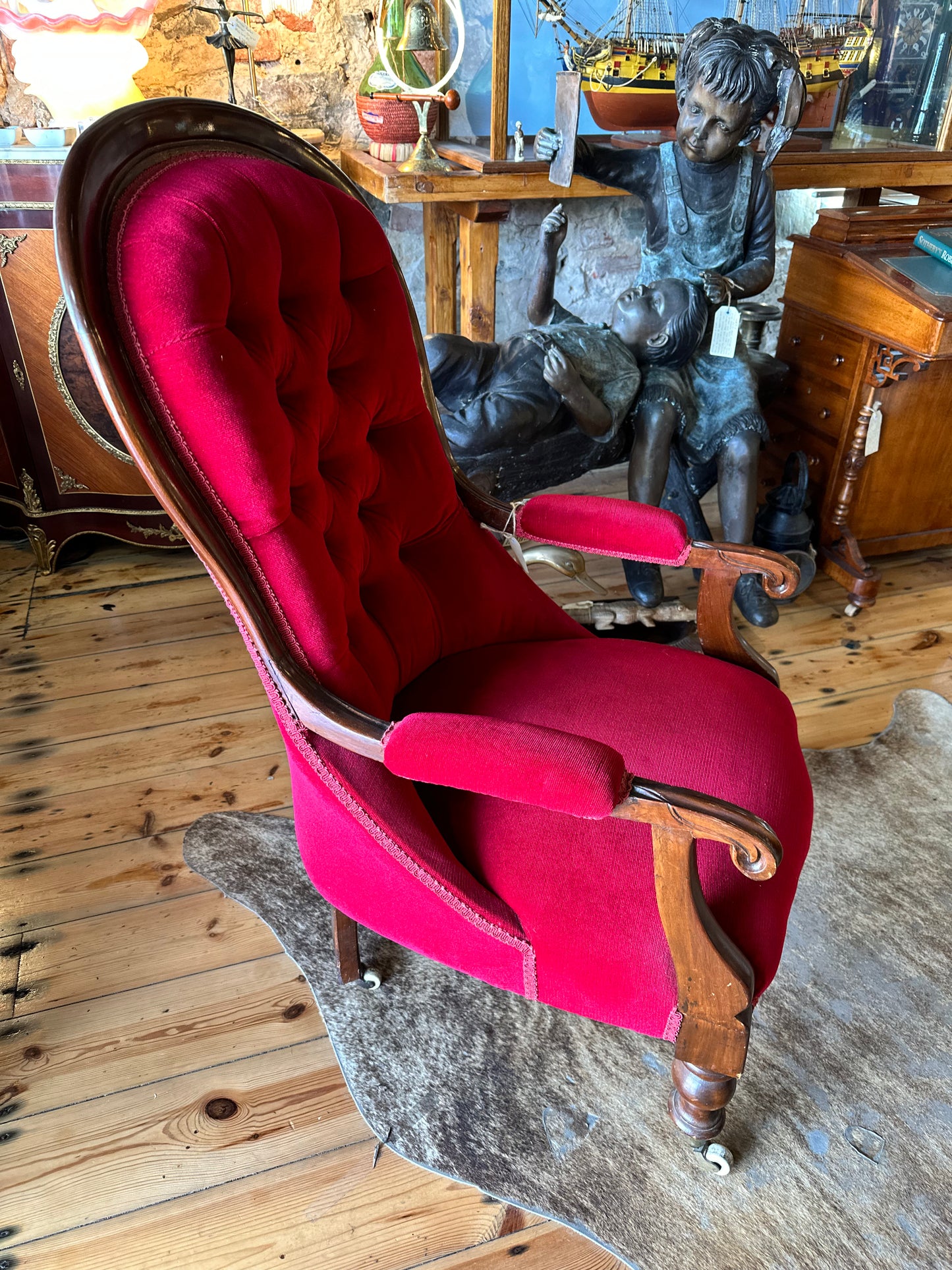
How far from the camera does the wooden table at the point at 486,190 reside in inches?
82.8

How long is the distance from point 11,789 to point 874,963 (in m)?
1.54

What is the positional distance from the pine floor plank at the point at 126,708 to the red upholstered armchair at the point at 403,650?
2.60ft

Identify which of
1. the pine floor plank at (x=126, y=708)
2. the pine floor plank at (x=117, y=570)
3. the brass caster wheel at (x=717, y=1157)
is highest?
the brass caster wheel at (x=717, y=1157)

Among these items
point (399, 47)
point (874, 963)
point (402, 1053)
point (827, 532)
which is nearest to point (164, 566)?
point (399, 47)

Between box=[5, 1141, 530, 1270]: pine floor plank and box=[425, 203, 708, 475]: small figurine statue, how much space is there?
4.57 ft

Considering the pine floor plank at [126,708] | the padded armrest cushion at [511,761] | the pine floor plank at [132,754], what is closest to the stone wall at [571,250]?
the pine floor plank at [126,708]

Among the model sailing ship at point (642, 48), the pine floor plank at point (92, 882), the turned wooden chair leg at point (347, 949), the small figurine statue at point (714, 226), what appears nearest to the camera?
the turned wooden chair leg at point (347, 949)

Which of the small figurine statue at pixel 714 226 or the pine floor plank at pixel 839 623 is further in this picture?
the pine floor plank at pixel 839 623

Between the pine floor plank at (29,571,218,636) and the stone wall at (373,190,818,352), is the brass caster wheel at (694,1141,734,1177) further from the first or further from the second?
the stone wall at (373,190,818,352)

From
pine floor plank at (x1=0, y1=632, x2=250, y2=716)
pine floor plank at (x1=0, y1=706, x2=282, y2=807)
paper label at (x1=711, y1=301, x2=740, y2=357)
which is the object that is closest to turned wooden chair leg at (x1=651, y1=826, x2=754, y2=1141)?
pine floor plank at (x1=0, y1=706, x2=282, y2=807)

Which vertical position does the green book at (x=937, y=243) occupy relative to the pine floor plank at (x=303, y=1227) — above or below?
above

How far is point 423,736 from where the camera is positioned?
0.87 m

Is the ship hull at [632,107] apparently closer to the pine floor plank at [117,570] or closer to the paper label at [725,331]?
the paper label at [725,331]

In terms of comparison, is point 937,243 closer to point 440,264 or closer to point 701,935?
point 440,264
